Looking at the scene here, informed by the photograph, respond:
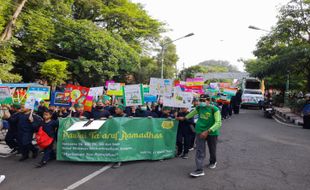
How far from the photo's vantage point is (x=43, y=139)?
7.59 metres

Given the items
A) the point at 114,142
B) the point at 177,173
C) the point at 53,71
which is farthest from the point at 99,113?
the point at 53,71

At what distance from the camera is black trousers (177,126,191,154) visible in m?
8.31

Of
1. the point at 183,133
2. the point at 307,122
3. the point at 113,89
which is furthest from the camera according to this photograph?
the point at 307,122

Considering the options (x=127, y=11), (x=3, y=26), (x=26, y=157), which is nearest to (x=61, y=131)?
(x=26, y=157)

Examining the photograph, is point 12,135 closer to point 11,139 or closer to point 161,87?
point 11,139

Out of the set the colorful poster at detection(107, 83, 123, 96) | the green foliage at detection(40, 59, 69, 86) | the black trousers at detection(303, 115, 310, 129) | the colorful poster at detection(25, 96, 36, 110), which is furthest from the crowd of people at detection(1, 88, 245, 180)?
the green foliage at detection(40, 59, 69, 86)

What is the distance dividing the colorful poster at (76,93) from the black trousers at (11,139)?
6.09ft

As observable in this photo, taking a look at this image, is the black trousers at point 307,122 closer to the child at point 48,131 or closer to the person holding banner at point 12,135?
the child at point 48,131

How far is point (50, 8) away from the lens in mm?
25719

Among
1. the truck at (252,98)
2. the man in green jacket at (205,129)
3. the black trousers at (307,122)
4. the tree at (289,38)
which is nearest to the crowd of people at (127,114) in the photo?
the man in green jacket at (205,129)

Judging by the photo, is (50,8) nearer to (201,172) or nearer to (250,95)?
(250,95)

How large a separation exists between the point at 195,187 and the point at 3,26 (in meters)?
18.9

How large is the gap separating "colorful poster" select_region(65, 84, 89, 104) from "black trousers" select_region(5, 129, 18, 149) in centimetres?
185

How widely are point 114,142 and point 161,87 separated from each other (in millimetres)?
2922
